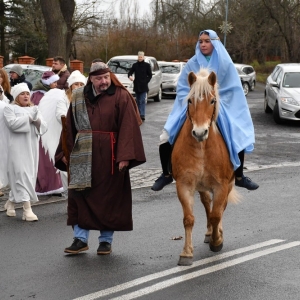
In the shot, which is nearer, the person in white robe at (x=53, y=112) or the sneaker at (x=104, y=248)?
the sneaker at (x=104, y=248)

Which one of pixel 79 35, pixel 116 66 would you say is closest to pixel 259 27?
pixel 79 35

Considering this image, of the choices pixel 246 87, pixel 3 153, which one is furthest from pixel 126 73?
pixel 3 153

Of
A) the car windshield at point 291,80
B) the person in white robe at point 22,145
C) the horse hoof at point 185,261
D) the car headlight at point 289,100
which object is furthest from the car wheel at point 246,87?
the horse hoof at point 185,261

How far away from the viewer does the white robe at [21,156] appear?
407 inches

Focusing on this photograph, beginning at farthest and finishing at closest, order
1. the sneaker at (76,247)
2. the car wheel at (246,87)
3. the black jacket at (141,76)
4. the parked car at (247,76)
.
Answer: the parked car at (247,76) → the car wheel at (246,87) → the black jacket at (141,76) → the sneaker at (76,247)

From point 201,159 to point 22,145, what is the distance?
3.31 meters

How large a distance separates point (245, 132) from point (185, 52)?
55.2m

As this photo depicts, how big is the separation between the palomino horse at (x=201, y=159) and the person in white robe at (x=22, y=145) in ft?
9.27

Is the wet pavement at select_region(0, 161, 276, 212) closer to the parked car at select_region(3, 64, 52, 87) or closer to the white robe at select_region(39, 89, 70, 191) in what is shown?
the white robe at select_region(39, 89, 70, 191)

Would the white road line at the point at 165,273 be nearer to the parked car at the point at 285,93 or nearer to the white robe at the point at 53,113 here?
the white robe at the point at 53,113

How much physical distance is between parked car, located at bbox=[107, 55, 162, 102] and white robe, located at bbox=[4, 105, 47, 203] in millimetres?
18151

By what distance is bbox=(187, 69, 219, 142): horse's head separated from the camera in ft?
24.6

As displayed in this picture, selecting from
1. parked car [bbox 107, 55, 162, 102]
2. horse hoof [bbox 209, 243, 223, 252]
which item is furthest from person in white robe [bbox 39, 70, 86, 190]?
parked car [bbox 107, 55, 162, 102]

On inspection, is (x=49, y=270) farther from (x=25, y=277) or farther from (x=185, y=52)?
(x=185, y=52)
